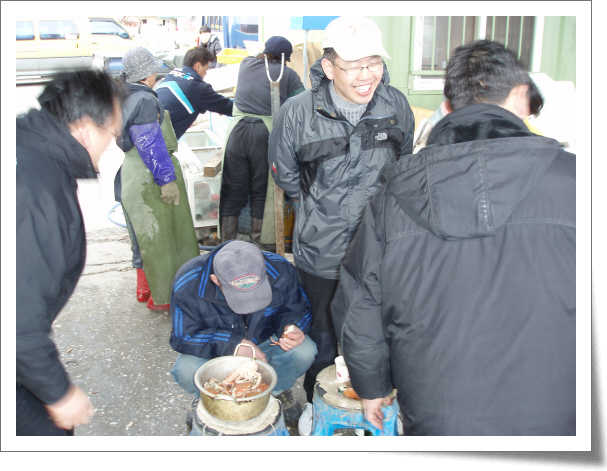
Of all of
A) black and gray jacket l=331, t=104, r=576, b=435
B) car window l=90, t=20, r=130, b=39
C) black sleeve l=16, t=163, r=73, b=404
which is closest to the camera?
black and gray jacket l=331, t=104, r=576, b=435

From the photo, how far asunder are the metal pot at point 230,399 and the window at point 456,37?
3355 millimetres

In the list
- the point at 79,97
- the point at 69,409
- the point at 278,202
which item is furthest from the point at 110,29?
the point at 69,409

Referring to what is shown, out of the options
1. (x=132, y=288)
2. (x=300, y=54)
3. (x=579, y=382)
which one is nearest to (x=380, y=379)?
(x=579, y=382)

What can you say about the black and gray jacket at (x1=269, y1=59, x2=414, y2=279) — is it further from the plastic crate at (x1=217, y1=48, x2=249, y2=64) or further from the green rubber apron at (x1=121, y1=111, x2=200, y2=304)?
the plastic crate at (x1=217, y1=48, x2=249, y2=64)

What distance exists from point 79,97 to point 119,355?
2.23m

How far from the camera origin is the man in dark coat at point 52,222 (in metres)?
1.46

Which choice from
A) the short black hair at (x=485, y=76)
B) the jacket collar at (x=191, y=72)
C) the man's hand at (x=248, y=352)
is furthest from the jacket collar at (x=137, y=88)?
the short black hair at (x=485, y=76)

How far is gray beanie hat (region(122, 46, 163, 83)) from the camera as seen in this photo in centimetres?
349

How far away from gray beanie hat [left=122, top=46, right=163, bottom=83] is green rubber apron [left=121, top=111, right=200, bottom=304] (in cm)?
36

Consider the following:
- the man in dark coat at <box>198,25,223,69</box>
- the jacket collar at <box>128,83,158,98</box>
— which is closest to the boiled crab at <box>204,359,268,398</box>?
the jacket collar at <box>128,83,158,98</box>

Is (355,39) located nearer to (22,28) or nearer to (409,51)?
(22,28)

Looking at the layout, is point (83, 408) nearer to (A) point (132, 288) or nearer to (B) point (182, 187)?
(B) point (182, 187)

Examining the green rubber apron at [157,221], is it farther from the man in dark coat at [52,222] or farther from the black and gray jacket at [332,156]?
the man in dark coat at [52,222]
